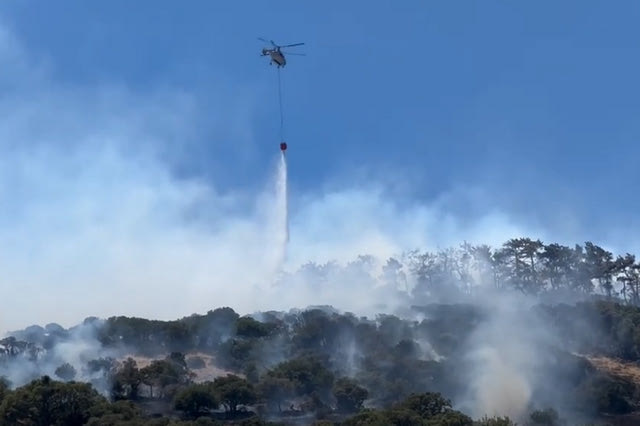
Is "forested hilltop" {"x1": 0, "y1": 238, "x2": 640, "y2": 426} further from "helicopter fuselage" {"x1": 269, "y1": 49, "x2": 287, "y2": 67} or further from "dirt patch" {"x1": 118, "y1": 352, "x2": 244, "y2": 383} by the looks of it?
"helicopter fuselage" {"x1": 269, "y1": 49, "x2": 287, "y2": 67}

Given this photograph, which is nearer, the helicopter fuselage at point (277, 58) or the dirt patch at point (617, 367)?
the helicopter fuselage at point (277, 58)

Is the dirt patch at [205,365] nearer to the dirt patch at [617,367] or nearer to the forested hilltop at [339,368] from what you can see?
the forested hilltop at [339,368]

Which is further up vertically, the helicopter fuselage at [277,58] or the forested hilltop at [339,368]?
the helicopter fuselage at [277,58]

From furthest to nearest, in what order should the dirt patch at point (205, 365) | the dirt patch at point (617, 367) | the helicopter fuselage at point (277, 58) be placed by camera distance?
the dirt patch at point (617, 367)
the dirt patch at point (205, 365)
the helicopter fuselage at point (277, 58)

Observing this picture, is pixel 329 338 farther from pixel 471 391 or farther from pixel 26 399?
pixel 26 399

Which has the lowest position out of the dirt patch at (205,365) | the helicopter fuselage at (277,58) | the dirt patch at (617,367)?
the dirt patch at (617,367)

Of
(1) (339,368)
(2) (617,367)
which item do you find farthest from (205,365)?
(2) (617,367)

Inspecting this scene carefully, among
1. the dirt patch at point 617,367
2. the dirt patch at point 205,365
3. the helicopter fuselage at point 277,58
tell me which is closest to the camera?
the helicopter fuselage at point 277,58

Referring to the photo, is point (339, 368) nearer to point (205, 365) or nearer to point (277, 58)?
point (205, 365)

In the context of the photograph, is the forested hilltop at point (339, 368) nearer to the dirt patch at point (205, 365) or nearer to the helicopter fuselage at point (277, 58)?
the dirt patch at point (205, 365)

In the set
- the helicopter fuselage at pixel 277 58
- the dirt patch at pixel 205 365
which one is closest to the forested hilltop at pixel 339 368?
the dirt patch at pixel 205 365
